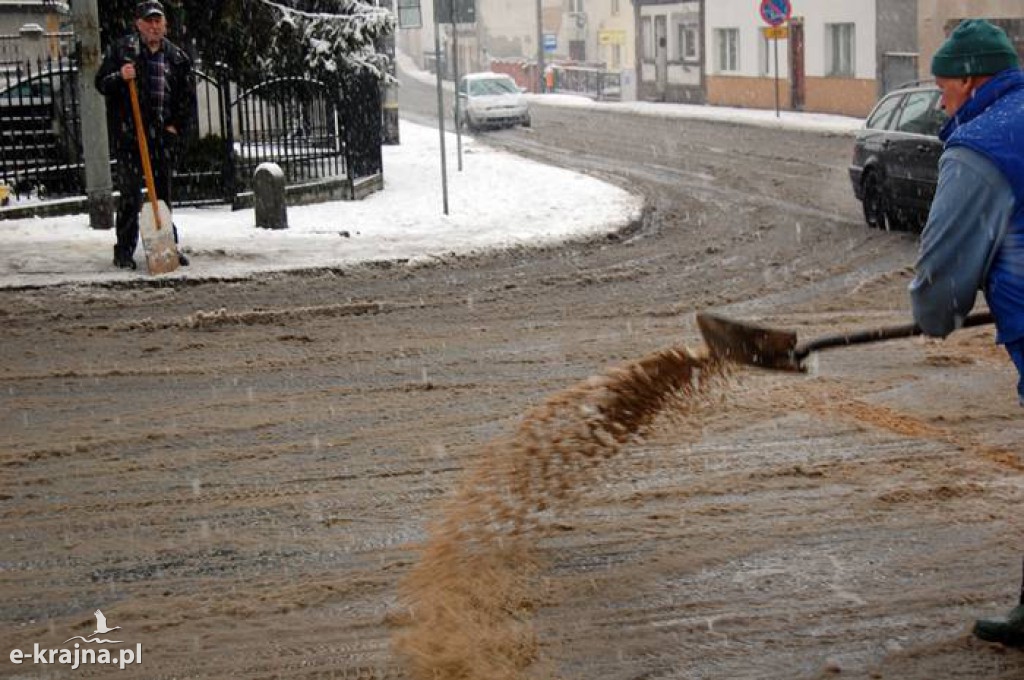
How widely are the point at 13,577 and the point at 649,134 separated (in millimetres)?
30060

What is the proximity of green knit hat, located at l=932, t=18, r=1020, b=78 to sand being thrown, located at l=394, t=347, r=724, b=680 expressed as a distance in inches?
68.2

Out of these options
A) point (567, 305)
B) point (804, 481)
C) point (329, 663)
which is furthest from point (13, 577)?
point (567, 305)

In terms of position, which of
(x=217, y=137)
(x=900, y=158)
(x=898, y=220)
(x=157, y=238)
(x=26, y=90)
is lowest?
(x=898, y=220)

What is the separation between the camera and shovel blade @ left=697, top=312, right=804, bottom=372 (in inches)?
206

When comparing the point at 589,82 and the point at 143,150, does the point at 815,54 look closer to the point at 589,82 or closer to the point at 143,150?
the point at 589,82

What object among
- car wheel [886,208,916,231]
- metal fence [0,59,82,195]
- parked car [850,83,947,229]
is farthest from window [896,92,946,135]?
metal fence [0,59,82,195]

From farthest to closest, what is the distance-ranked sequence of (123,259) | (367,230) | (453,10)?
(453,10) < (367,230) < (123,259)

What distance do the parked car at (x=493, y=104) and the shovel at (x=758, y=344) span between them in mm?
33281

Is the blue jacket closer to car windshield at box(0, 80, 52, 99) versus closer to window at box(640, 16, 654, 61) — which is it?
car windshield at box(0, 80, 52, 99)

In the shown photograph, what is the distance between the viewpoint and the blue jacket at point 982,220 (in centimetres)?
399

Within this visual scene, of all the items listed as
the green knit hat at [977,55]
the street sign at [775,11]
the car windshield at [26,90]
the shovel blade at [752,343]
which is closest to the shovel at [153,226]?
the car windshield at [26,90]

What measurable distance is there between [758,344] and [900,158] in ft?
32.1

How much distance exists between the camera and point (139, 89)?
39.8 ft

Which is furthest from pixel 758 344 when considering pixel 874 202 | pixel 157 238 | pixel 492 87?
pixel 492 87
